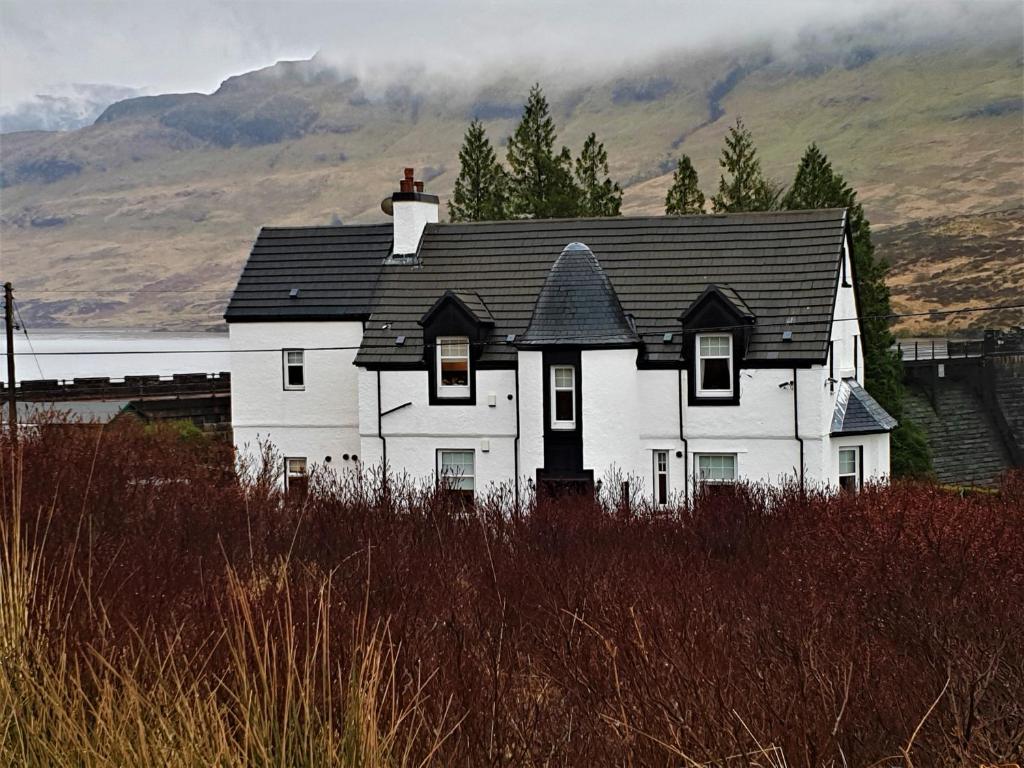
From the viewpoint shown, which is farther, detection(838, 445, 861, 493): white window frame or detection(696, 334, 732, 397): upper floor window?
detection(838, 445, 861, 493): white window frame

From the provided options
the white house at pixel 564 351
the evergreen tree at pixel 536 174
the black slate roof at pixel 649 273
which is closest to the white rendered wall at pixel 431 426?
the white house at pixel 564 351

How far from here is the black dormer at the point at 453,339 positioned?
34.0 metres

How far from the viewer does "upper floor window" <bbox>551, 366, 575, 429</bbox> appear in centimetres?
3284

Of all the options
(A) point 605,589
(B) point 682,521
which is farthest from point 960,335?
(A) point 605,589

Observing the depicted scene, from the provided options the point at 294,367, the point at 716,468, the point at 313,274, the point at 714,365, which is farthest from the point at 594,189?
the point at 716,468

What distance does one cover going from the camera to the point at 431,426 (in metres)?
34.5

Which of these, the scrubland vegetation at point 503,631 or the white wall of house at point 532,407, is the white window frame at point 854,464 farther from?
the white wall of house at point 532,407

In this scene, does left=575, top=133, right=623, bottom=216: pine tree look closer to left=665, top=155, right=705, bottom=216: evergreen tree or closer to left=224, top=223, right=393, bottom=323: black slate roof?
left=665, top=155, right=705, bottom=216: evergreen tree

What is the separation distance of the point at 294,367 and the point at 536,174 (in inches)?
985

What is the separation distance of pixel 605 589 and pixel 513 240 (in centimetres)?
2211

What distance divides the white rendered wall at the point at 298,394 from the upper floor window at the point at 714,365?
30.8ft

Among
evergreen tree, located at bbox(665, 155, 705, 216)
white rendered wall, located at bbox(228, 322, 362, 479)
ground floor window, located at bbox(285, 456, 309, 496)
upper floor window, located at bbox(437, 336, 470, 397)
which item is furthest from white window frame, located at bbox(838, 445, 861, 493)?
evergreen tree, located at bbox(665, 155, 705, 216)

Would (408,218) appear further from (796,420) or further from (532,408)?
(796,420)

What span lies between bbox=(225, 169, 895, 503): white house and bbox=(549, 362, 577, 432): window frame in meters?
0.05
